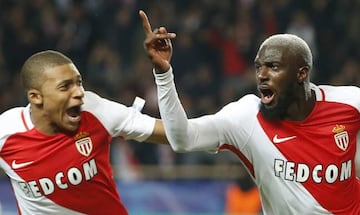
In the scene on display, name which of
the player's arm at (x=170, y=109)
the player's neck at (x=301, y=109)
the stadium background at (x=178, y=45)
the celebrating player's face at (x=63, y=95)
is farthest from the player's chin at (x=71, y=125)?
the stadium background at (x=178, y=45)

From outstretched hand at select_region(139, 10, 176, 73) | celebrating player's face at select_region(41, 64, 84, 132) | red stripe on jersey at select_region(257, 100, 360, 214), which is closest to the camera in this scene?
outstretched hand at select_region(139, 10, 176, 73)

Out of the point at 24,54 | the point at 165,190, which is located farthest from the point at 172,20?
the point at 165,190

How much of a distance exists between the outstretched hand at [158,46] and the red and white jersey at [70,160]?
73 cm

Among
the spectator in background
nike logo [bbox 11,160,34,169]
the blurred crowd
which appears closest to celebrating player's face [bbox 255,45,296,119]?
the spectator in background

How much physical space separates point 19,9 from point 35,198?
7.96 metres

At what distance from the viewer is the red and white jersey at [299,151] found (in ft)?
17.9

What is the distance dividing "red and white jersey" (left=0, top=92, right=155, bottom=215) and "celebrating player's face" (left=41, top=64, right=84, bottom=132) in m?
0.10

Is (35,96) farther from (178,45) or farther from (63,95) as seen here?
(178,45)

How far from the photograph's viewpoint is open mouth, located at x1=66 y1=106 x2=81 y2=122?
5.62m

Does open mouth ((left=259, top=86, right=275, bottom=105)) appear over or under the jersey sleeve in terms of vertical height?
over

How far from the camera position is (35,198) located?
5680 mm

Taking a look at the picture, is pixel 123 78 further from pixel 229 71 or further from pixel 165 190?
pixel 165 190

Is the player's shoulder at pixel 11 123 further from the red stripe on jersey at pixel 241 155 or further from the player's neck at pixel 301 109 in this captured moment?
the player's neck at pixel 301 109

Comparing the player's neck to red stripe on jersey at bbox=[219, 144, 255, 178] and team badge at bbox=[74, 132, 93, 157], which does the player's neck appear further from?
team badge at bbox=[74, 132, 93, 157]
